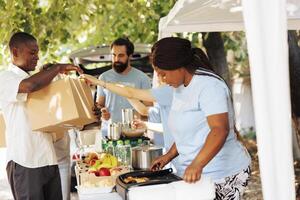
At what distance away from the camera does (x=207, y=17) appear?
5246 mm

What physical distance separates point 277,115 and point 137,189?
823 millimetres

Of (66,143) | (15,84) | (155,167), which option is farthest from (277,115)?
(66,143)

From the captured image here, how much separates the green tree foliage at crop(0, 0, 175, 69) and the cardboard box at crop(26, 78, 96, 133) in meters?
3.17

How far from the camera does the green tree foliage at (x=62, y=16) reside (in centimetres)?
707

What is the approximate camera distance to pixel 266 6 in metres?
2.06

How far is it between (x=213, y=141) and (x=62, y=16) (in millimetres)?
5482

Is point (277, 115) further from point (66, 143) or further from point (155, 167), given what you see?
point (66, 143)

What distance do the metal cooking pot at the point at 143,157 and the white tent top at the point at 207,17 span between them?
1632 mm

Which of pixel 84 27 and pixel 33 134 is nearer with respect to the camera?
pixel 33 134

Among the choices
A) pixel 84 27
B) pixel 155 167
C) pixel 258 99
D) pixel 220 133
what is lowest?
pixel 155 167

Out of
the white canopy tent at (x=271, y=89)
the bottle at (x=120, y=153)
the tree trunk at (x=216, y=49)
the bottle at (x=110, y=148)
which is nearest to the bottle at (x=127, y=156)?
the bottle at (x=120, y=153)

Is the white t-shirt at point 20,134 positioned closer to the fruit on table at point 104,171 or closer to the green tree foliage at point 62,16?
the fruit on table at point 104,171

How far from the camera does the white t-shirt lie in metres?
3.61

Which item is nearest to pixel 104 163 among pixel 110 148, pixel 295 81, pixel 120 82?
pixel 110 148
